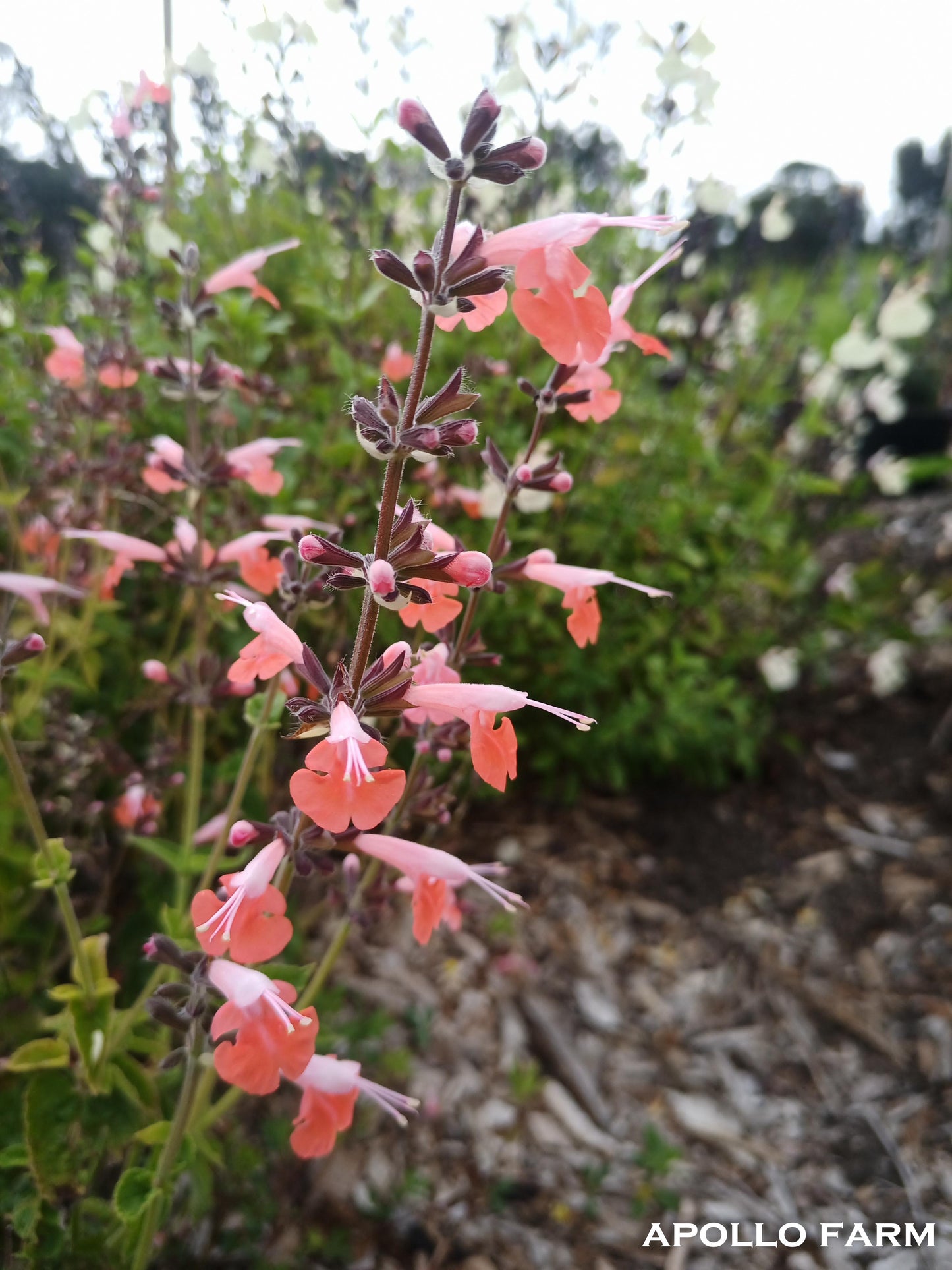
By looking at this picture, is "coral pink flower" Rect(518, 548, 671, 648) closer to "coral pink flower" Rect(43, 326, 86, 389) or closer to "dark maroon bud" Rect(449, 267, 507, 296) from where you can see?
"dark maroon bud" Rect(449, 267, 507, 296)

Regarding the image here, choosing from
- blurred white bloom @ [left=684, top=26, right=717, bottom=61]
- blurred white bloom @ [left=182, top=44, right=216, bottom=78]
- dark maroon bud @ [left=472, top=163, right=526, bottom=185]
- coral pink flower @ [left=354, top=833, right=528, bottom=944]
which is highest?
blurred white bloom @ [left=684, top=26, right=717, bottom=61]

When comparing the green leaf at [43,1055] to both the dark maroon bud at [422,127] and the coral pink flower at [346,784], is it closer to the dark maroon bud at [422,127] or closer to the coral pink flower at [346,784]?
the coral pink flower at [346,784]

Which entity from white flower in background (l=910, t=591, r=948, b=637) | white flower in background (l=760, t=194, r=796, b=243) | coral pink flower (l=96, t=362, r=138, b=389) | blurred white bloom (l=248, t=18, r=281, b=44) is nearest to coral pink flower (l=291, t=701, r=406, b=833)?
coral pink flower (l=96, t=362, r=138, b=389)

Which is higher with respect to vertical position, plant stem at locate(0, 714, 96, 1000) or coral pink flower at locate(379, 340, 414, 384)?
coral pink flower at locate(379, 340, 414, 384)

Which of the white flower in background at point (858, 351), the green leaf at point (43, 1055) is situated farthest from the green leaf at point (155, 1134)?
the white flower in background at point (858, 351)

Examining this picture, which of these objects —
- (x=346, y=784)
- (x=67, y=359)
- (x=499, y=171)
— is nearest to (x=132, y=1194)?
(x=346, y=784)

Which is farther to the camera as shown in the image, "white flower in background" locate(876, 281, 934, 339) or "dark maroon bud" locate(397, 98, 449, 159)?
"white flower in background" locate(876, 281, 934, 339)
